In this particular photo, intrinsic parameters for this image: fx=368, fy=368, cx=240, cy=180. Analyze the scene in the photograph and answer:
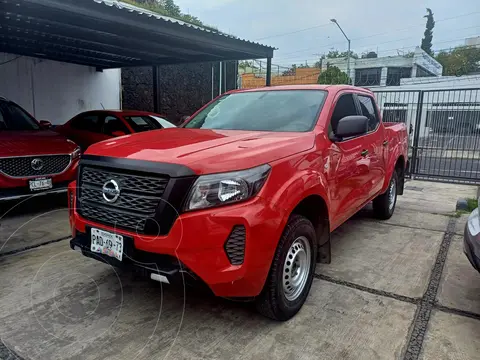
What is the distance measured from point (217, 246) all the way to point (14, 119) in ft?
17.8

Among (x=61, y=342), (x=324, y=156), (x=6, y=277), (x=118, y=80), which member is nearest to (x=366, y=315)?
(x=324, y=156)

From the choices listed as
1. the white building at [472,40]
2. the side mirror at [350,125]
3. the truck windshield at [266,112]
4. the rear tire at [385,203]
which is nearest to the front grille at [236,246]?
the truck windshield at [266,112]

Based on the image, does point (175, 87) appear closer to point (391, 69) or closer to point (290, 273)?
point (290, 273)

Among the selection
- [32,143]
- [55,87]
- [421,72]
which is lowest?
[32,143]

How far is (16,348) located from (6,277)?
1.22 metres

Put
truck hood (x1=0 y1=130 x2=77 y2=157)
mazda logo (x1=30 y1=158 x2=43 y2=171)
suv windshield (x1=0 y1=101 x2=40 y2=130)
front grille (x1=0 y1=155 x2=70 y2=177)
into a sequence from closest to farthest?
front grille (x1=0 y1=155 x2=70 y2=177) < truck hood (x1=0 y1=130 x2=77 y2=157) < mazda logo (x1=30 y1=158 x2=43 y2=171) < suv windshield (x1=0 y1=101 x2=40 y2=130)

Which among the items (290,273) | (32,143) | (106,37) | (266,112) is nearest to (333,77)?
(106,37)

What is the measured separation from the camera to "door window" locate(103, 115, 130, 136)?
7.27 metres

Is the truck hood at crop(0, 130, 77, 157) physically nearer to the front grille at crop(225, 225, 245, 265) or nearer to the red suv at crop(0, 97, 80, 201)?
the red suv at crop(0, 97, 80, 201)

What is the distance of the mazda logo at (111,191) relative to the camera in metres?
2.49

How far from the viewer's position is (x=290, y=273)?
276 centimetres

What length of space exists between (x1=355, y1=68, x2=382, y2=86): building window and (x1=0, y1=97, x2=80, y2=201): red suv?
31.2m

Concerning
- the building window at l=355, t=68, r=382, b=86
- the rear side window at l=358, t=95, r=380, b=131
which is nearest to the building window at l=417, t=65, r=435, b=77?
the building window at l=355, t=68, r=382, b=86

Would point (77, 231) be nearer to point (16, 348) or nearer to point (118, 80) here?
point (16, 348)
